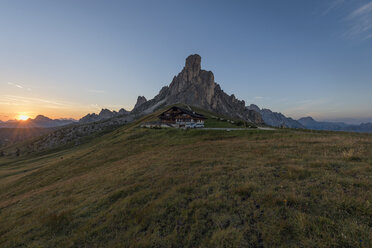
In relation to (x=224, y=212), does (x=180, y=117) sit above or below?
above

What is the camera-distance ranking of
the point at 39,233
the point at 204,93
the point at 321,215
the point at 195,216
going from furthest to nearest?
the point at 204,93, the point at 39,233, the point at 195,216, the point at 321,215

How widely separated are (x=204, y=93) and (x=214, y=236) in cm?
19091

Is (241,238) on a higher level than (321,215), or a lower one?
lower

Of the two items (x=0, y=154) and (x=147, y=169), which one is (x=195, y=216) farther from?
(x=0, y=154)

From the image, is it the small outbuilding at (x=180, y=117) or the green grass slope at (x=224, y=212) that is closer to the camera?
the green grass slope at (x=224, y=212)

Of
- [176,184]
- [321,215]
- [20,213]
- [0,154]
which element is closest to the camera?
[321,215]

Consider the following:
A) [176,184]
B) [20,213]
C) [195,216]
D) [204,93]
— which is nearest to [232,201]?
[195,216]

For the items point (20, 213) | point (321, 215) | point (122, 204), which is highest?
point (321, 215)

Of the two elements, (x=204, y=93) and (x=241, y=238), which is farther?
(x=204, y=93)

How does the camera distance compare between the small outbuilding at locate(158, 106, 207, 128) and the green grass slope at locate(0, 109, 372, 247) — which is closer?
the green grass slope at locate(0, 109, 372, 247)

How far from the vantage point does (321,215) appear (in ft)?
17.5

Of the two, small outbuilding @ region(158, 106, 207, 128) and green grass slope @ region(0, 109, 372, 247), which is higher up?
small outbuilding @ region(158, 106, 207, 128)

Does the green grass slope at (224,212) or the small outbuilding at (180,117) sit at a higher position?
the small outbuilding at (180,117)

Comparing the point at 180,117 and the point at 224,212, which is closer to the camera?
the point at 224,212
